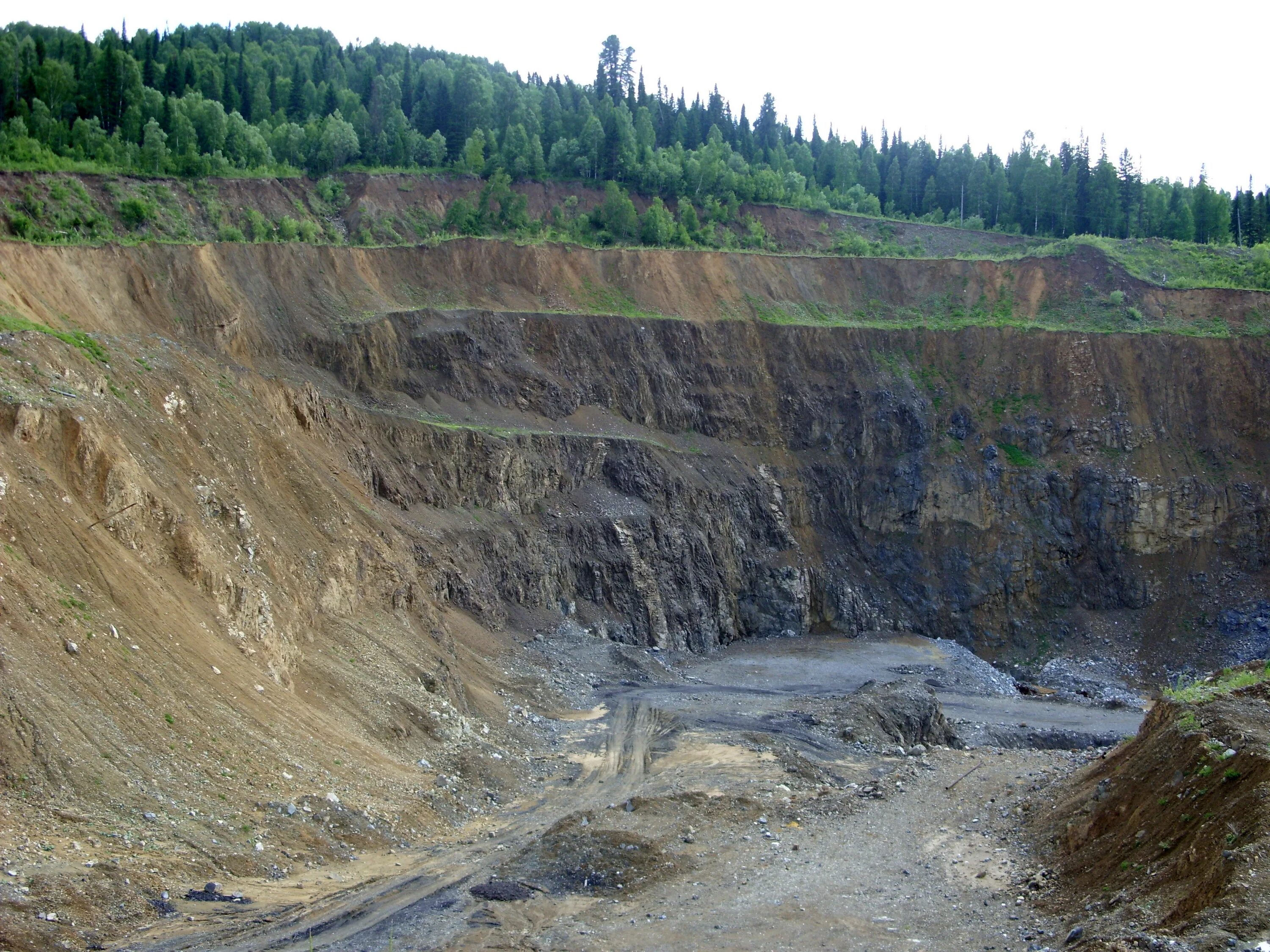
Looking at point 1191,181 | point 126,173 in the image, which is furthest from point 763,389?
point 1191,181

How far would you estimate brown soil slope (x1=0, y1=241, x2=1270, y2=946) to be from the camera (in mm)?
19812

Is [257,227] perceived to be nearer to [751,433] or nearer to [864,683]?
[751,433]

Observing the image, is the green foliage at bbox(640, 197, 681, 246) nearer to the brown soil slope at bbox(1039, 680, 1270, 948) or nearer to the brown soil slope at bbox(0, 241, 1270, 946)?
the brown soil slope at bbox(0, 241, 1270, 946)

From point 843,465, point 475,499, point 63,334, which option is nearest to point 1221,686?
point 63,334

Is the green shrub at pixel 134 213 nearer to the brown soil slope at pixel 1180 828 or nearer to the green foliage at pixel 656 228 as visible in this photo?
the green foliage at pixel 656 228

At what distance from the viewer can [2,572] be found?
19156mm

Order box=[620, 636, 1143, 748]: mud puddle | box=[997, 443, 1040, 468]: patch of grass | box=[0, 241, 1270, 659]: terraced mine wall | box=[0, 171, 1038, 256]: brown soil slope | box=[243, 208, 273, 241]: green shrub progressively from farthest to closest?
1. box=[997, 443, 1040, 468]: patch of grass
2. box=[243, 208, 273, 241]: green shrub
3. box=[0, 171, 1038, 256]: brown soil slope
4. box=[0, 241, 1270, 659]: terraced mine wall
5. box=[620, 636, 1143, 748]: mud puddle

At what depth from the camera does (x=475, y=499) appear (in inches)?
1615

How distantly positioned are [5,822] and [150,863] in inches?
79.8

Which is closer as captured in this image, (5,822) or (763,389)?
(5,822)

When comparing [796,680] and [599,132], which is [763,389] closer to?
[796,680]

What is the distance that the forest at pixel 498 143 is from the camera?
2056 inches

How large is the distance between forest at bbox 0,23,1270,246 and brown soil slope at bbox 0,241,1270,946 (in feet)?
35.3

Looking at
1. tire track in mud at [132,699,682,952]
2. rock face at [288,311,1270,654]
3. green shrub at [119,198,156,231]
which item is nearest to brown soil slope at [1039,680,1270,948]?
tire track in mud at [132,699,682,952]
